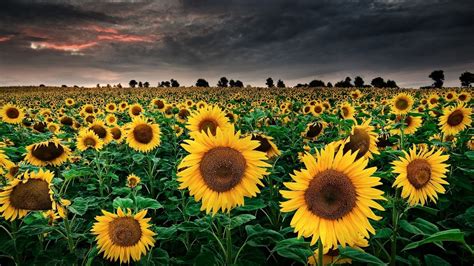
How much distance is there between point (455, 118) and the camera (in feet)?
17.9

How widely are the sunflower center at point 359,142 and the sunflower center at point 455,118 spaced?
3.70 metres

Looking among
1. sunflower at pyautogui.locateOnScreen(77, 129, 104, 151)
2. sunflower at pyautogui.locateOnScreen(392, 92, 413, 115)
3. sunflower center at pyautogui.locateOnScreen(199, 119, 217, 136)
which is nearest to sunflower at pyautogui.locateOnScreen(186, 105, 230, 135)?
sunflower center at pyautogui.locateOnScreen(199, 119, 217, 136)

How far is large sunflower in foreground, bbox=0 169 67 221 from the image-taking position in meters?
2.76

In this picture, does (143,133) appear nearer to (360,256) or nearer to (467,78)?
(360,256)

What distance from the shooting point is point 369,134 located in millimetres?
2910

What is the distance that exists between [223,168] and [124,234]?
116 centimetres

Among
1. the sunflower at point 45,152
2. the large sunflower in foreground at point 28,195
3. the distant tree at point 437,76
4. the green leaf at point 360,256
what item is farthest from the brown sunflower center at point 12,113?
the distant tree at point 437,76

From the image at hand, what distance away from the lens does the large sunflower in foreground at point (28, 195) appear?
9.06ft

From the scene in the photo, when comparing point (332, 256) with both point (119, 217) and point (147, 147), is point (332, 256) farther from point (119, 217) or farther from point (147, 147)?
point (147, 147)

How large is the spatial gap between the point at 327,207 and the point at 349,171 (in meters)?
0.27

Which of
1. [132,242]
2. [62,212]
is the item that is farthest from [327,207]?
[62,212]

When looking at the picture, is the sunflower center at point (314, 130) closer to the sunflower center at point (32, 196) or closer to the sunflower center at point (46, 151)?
the sunflower center at point (46, 151)

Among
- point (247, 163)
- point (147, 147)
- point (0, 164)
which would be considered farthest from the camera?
point (147, 147)

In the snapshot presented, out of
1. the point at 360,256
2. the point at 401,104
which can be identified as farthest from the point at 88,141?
the point at 401,104
